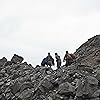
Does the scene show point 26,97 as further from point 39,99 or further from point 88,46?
point 88,46

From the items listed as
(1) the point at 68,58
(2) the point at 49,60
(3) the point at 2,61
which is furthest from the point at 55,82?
(3) the point at 2,61

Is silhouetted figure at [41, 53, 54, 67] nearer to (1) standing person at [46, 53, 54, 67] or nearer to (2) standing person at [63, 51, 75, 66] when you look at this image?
(1) standing person at [46, 53, 54, 67]

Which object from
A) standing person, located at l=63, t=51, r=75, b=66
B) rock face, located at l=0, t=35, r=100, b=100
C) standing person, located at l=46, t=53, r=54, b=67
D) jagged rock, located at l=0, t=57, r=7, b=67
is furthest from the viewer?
jagged rock, located at l=0, t=57, r=7, b=67

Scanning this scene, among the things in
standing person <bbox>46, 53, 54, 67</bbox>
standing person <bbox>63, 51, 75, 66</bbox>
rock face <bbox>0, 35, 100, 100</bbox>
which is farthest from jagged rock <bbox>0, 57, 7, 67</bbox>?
standing person <bbox>63, 51, 75, 66</bbox>

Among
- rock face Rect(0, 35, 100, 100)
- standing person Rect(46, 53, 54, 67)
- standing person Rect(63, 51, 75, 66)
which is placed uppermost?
standing person Rect(46, 53, 54, 67)

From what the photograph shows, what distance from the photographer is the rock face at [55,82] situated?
24.5 m

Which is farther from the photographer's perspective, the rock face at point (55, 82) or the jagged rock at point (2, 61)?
the jagged rock at point (2, 61)

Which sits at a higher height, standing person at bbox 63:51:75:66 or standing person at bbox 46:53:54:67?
standing person at bbox 46:53:54:67

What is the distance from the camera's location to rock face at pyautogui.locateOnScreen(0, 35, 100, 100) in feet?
80.2

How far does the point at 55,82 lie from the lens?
27.9m

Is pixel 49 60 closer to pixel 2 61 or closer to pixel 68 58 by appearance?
pixel 68 58

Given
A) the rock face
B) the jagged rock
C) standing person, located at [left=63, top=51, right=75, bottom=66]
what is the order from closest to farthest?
1. the rock face
2. standing person, located at [left=63, top=51, right=75, bottom=66]
3. the jagged rock

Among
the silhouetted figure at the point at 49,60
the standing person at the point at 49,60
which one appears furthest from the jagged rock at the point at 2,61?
Result: the standing person at the point at 49,60

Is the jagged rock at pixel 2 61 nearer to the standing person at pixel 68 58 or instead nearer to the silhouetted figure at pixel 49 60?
the silhouetted figure at pixel 49 60
